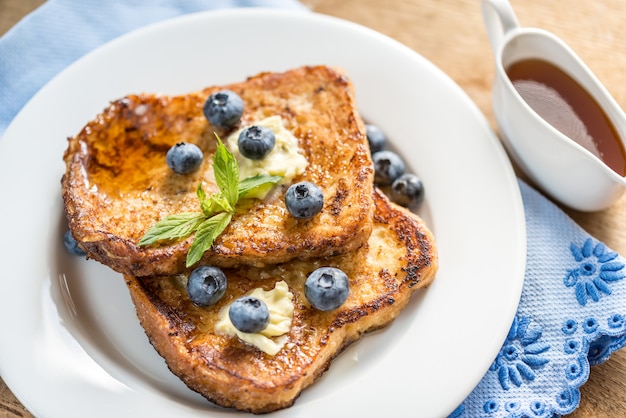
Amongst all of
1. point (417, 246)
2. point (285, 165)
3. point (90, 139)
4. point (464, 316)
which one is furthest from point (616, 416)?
point (90, 139)

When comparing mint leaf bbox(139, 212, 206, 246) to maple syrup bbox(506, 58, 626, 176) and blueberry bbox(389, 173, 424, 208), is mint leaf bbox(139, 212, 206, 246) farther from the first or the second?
maple syrup bbox(506, 58, 626, 176)

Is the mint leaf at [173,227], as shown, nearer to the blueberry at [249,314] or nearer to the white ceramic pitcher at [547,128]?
the blueberry at [249,314]

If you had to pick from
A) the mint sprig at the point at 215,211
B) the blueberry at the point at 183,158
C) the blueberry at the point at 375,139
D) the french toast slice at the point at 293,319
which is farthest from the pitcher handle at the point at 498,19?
the blueberry at the point at 183,158

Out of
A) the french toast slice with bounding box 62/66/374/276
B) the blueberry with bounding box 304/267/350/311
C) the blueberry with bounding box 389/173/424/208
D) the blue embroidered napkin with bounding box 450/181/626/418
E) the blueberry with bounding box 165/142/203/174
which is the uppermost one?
the blueberry with bounding box 165/142/203/174

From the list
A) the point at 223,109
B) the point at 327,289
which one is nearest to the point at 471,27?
the point at 223,109

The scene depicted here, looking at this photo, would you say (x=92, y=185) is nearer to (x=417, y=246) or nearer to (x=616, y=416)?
(x=417, y=246)

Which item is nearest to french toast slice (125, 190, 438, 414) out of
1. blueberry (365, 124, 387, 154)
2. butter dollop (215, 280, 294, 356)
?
butter dollop (215, 280, 294, 356)

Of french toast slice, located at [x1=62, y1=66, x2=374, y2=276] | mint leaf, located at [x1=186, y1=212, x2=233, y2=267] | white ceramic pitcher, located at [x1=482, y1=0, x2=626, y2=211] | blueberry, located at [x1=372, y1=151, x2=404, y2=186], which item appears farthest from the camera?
blueberry, located at [x1=372, y1=151, x2=404, y2=186]
